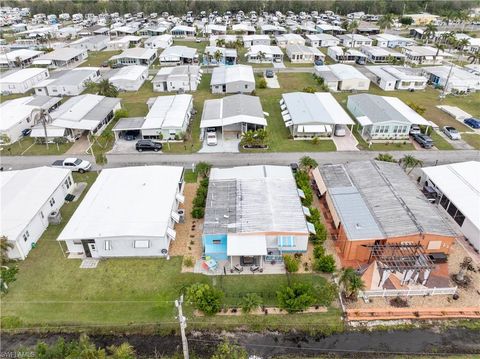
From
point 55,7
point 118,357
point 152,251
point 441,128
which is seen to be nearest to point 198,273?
point 152,251

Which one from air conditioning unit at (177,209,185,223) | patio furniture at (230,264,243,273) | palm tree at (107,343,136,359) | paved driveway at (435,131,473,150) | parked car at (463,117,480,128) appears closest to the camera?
palm tree at (107,343,136,359)

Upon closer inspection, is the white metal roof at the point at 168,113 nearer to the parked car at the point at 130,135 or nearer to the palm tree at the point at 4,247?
the parked car at the point at 130,135

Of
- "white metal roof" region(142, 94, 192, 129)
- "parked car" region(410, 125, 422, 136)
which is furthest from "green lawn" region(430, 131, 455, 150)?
"white metal roof" region(142, 94, 192, 129)

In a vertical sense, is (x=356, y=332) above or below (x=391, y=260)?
below

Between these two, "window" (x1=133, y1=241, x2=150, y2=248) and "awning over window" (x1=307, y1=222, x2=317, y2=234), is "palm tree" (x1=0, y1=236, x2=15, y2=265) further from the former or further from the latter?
"awning over window" (x1=307, y1=222, x2=317, y2=234)

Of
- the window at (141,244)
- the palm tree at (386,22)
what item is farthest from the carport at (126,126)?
the palm tree at (386,22)

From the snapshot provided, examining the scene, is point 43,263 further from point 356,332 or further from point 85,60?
point 85,60

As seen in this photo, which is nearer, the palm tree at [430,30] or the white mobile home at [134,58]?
the white mobile home at [134,58]
